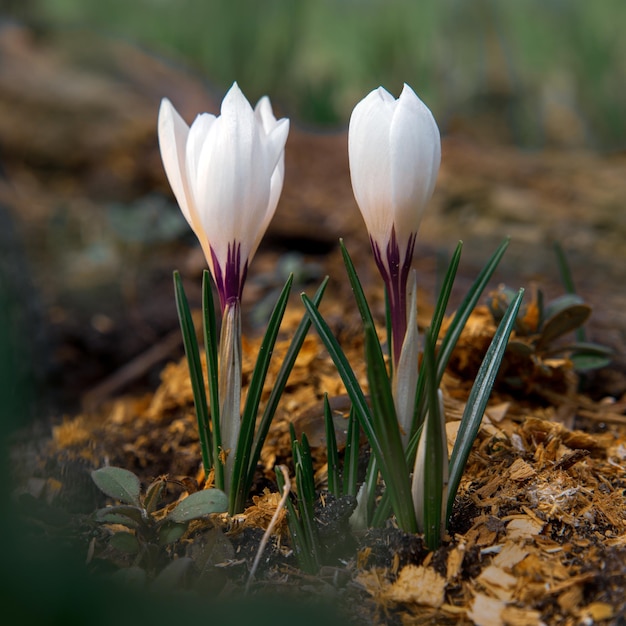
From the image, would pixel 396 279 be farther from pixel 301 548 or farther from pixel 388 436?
pixel 301 548

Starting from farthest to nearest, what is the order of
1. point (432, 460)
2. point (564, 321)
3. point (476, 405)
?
point (564, 321)
point (476, 405)
point (432, 460)

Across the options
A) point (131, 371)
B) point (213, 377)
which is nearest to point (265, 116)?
point (213, 377)

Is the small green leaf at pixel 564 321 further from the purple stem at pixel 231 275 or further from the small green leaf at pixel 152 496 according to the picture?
the small green leaf at pixel 152 496

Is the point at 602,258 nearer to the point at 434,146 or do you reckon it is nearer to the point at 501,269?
the point at 501,269

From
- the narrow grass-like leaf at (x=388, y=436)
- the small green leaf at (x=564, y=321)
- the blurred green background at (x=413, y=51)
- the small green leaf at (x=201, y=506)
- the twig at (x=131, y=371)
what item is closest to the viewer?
the narrow grass-like leaf at (x=388, y=436)

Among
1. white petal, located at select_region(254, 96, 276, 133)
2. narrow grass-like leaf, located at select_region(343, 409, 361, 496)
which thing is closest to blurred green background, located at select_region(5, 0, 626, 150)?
white petal, located at select_region(254, 96, 276, 133)

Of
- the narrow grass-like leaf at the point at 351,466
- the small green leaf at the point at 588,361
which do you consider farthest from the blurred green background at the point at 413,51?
the narrow grass-like leaf at the point at 351,466
